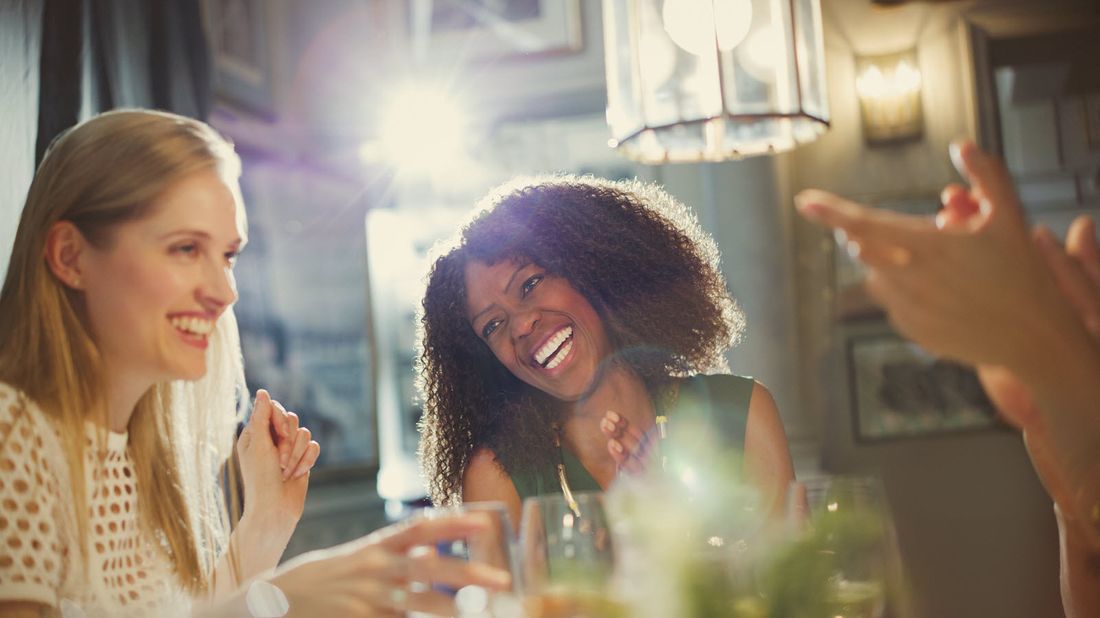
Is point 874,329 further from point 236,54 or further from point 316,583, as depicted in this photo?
point 316,583

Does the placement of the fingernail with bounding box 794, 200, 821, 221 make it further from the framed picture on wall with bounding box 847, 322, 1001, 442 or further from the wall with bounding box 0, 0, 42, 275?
the framed picture on wall with bounding box 847, 322, 1001, 442

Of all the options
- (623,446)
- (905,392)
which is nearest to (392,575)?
(623,446)

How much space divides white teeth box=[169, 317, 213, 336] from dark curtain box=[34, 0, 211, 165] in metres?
0.56

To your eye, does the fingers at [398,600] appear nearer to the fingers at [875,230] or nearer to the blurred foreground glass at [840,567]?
the blurred foreground glass at [840,567]

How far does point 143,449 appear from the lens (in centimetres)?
100

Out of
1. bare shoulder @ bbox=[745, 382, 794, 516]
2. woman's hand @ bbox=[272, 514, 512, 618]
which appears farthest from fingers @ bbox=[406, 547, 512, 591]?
bare shoulder @ bbox=[745, 382, 794, 516]

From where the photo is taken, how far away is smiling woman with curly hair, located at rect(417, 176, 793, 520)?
1350 mm

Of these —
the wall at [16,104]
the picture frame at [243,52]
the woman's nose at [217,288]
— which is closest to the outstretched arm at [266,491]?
the woman's nose at [217,288]

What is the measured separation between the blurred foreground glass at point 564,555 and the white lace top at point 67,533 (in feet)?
1.51

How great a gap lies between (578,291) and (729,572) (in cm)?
92

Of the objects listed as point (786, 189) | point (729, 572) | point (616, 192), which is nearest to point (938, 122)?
point (786, 189)

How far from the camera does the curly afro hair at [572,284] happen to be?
1396mm

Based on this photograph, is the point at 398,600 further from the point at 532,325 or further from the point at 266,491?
the point at 532,325

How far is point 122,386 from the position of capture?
95 centimetres
